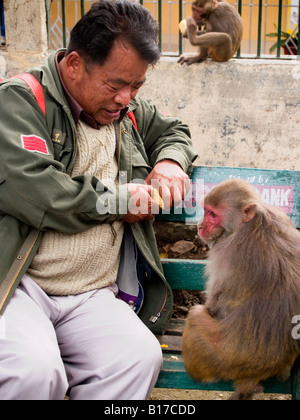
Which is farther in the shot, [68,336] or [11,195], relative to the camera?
[68,336]

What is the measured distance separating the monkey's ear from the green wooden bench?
51 cm

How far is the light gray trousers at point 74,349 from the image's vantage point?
6.22 feet

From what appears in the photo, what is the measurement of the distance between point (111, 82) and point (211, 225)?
33.6 inches

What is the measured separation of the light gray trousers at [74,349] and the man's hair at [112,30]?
41.7 inches

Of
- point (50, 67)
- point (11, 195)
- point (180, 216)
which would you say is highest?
point (50, 67)

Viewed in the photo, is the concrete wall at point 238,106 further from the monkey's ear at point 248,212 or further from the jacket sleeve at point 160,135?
the monkey's ear at point 248,212

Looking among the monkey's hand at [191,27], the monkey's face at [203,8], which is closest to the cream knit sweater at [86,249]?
the monkey's hand at [191,27]

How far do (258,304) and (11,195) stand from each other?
46.1 inches

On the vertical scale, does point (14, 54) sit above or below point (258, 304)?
above

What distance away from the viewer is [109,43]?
2.23 m

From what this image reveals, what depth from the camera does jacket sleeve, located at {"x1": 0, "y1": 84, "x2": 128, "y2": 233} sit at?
210 cm
